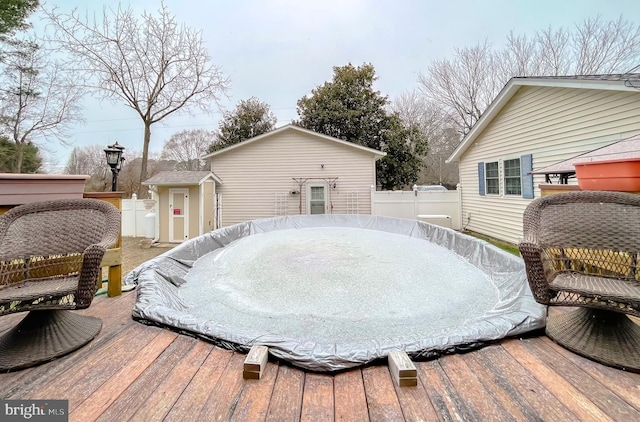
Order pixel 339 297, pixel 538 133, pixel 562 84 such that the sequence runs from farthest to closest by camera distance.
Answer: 1. pixel 538 133
2. pixel 562 84
3. pixel 339 297

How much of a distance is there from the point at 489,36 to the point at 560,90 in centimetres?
1143

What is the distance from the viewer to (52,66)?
1012cm

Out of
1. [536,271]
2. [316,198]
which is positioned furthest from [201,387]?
[316,198]

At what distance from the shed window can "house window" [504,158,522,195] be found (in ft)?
0.99

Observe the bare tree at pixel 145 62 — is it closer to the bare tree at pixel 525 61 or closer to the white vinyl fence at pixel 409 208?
the white vinyl fence at pixel 409 208

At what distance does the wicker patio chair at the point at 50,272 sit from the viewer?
1.46m

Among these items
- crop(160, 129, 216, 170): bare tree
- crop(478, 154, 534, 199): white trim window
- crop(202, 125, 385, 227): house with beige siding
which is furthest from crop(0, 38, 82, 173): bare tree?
crop(478, 154, 534, 199): white trim window

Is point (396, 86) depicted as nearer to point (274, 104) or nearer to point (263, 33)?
point (274, 104)

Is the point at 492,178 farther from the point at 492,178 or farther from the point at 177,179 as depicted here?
the point at 177,179

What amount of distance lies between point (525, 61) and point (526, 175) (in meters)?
11.7

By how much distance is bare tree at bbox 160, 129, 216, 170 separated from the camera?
17.8 metres

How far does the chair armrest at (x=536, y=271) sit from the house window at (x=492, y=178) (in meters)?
6.24

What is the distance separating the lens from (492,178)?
23.8 ft

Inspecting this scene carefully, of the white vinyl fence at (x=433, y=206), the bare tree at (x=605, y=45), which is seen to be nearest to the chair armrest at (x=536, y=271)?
the white vinyl fence at (x=433, y=206)
